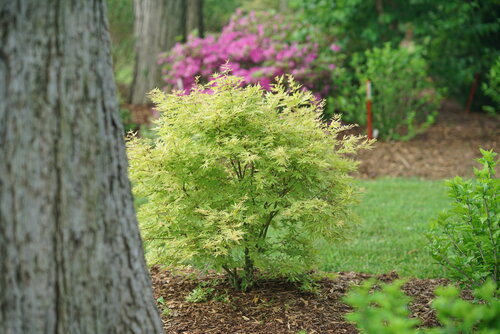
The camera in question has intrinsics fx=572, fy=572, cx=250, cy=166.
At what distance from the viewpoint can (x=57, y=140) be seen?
7.25ft

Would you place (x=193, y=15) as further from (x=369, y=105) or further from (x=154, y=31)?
(x=369, y=105)

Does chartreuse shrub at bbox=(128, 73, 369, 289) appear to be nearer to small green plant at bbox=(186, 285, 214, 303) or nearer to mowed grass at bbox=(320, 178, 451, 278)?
small green plant at bbox=(186, 285, 214, 303)

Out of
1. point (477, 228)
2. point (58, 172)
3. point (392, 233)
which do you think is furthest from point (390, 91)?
point (58, 172)

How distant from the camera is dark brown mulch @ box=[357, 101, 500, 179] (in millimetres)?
8555

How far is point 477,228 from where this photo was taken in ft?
11.7

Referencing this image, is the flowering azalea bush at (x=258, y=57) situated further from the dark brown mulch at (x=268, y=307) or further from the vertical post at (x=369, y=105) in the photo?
the dark brown mulch at (x=268, y=307)

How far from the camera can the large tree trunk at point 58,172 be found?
2.15 metres

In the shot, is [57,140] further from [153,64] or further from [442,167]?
[153,64]

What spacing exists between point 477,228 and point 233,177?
158cm

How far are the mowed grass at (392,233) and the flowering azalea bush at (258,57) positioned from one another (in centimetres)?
293

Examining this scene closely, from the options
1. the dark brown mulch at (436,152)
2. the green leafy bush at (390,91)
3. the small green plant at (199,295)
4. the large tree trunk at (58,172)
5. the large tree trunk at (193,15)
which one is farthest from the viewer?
the large tree trunk at (193,15)

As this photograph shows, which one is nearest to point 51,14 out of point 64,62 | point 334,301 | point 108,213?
point 64,62

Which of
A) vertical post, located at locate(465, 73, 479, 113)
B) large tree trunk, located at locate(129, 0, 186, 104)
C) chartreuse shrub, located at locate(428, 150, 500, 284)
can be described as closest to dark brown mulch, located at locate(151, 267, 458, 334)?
chartreuse shrub, located at locate(428, 150, 500, 284)

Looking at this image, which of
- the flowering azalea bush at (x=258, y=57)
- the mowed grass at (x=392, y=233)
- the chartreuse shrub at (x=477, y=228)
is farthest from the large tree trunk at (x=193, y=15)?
the chartreuse shrub at (x=477, y=228)
